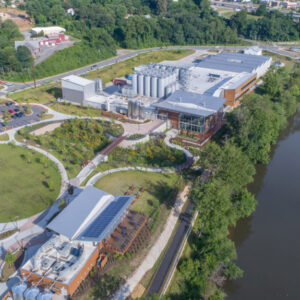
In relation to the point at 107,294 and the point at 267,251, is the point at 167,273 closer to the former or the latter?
the point at 107,294

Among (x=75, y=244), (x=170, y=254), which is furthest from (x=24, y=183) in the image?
(x=170, y=254)

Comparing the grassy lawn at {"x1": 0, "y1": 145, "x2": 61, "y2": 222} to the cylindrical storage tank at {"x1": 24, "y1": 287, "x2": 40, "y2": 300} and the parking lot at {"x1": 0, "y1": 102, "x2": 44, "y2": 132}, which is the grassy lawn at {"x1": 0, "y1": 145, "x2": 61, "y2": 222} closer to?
the parking lot at {"x1": 0, "y1": 102, "x2": 44, "y2": 132}

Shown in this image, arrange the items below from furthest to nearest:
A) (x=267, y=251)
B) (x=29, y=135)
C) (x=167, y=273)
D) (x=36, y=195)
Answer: (x=29, y=135) < (x=36, y=195) < (x=267, y=251) < (x=167, y=273)

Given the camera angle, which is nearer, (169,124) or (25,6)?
(169,124)

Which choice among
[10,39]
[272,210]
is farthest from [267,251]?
[10,39]

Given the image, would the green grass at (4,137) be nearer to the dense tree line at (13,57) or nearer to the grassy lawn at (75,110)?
the grassy lawn at (75,110)
